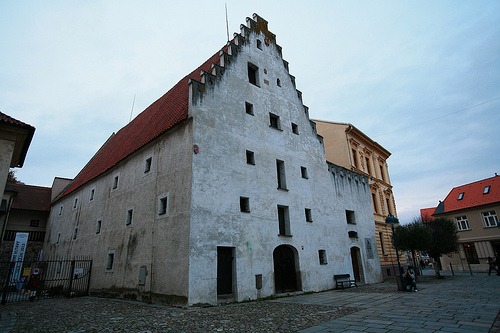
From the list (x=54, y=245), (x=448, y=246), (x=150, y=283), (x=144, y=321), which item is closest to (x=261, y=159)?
(x=150, y=283)

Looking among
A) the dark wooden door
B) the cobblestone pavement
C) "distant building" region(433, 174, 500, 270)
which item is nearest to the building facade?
the dark wooden door

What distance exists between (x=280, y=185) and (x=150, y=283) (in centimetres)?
910

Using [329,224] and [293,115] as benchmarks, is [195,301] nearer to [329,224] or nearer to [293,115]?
[329,224]

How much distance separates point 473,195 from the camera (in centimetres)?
3603

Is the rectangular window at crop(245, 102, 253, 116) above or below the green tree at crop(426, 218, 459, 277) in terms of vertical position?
above

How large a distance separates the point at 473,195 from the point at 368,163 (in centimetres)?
1646

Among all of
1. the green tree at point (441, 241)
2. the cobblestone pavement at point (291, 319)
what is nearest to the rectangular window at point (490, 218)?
the green tree at point (441, 241)

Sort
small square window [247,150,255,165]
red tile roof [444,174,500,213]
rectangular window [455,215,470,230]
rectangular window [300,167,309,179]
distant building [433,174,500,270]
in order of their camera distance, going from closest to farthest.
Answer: small square window [247,150,255,165] → rectangular window [300,167,309,179] → distant building [433,174,500,270] → red tile roof [444,174,500,213] → rectangular window [455,215,470,230]

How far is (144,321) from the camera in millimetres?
8883

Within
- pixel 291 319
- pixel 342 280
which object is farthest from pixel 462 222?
pixel 291 319

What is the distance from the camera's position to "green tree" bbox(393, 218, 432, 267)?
2208 cm

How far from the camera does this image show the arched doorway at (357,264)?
70.4 ft

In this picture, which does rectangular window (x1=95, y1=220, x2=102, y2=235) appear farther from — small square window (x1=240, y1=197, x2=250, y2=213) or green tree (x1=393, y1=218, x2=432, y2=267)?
green tree (x1=393, y1=218, x2=432, y2=267)

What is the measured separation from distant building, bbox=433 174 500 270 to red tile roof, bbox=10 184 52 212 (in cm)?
4980
